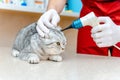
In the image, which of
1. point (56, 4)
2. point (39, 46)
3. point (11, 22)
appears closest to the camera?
point (39, 46)

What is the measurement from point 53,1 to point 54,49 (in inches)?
17.3

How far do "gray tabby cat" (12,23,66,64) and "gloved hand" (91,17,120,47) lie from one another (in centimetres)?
15

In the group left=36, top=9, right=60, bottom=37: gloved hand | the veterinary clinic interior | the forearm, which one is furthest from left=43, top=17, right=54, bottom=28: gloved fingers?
the forearm

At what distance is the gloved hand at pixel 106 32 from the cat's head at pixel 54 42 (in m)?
0.15

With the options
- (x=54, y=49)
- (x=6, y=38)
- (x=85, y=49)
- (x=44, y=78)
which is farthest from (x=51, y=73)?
(x=6, y=38)

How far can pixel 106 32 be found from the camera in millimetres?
981

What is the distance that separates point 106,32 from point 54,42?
9.6 inches

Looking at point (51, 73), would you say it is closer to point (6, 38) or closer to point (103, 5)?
point (103, 5)

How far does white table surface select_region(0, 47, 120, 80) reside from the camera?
70cm

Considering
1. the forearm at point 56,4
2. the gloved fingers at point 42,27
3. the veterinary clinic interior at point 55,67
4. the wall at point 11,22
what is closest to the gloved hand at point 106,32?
the veterinary clinic interior at point 55,67

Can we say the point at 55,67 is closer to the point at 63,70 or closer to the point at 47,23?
the point at 63,70

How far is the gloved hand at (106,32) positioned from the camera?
3.13 feet

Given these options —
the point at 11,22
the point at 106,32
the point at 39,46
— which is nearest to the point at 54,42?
the point at 39,46

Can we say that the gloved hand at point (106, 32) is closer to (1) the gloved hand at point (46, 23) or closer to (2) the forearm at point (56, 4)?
(1) the gloved hand at point (46, 23)
